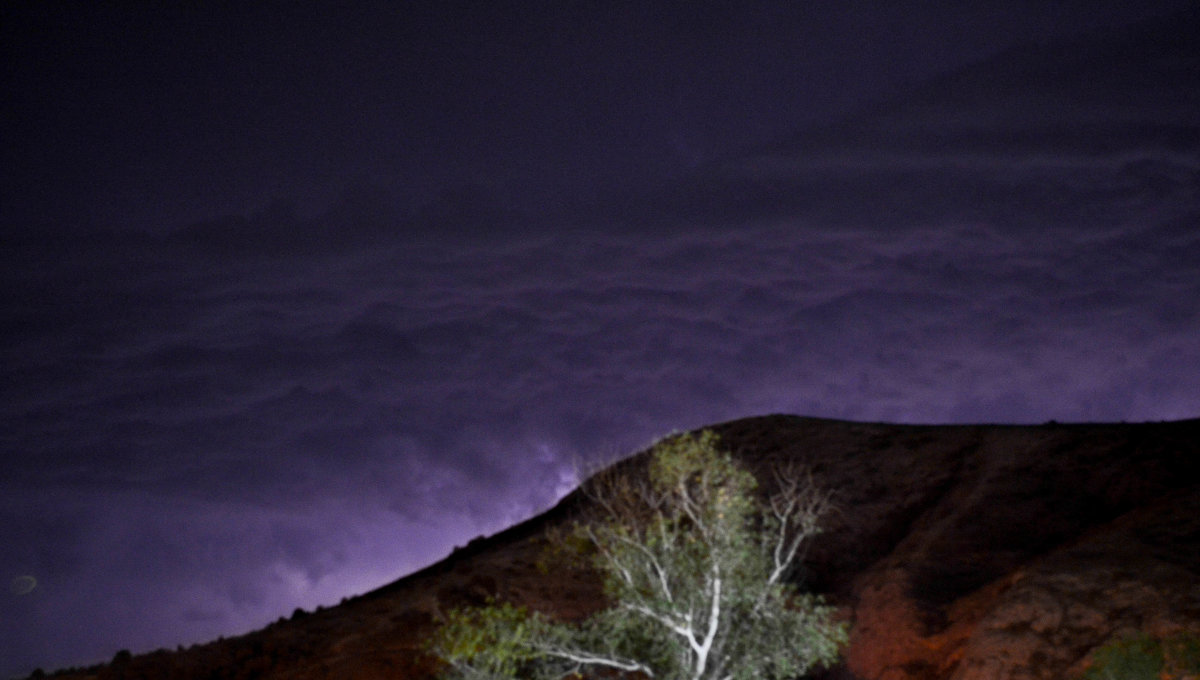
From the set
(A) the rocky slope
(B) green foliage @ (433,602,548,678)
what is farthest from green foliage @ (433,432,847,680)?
(A) the rocky slope

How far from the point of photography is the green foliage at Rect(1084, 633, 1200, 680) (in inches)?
810

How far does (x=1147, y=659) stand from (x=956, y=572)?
11.0 m

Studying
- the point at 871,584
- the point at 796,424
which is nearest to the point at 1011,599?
the point at 871,584

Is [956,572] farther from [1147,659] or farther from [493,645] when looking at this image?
[493,645]

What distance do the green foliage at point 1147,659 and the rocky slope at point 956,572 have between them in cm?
39

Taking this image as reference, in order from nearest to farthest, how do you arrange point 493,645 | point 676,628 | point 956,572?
point 676,628 < point 493,645 < point 956,572

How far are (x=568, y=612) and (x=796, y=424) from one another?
2849 cm

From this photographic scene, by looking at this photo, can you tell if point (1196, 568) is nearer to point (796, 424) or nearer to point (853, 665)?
point (853, 665)

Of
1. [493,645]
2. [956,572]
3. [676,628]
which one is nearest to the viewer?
[676,628]

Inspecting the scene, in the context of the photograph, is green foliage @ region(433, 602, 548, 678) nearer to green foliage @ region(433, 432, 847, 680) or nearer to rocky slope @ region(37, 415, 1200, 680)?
green foliage @ region(433, 432, 847, 680)

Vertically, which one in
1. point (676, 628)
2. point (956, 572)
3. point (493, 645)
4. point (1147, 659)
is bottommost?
point (1147, 659)

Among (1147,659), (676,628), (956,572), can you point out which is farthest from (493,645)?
(1147,659)

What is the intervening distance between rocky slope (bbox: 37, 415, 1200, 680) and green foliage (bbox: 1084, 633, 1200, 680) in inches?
15.3

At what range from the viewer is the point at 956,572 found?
105ft
